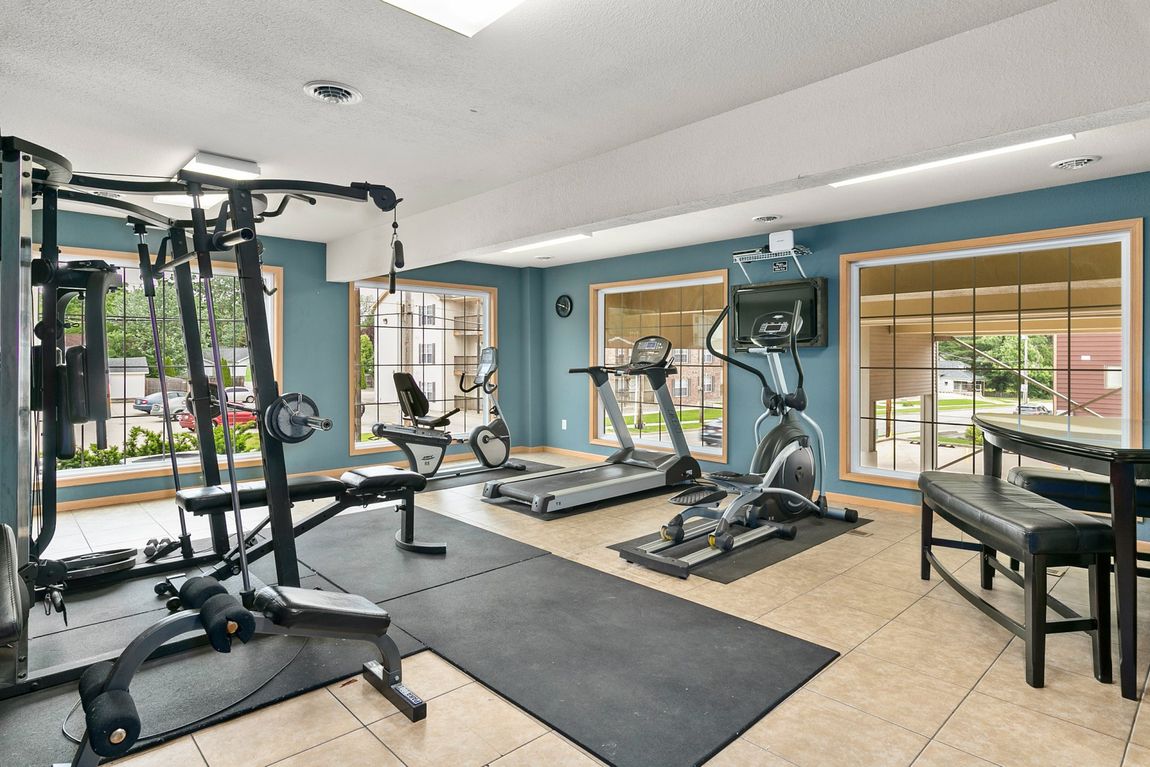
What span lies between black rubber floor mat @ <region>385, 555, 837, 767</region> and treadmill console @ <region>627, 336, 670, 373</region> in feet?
8.17

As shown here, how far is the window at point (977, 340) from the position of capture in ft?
14.4

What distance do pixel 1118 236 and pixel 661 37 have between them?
3.82m

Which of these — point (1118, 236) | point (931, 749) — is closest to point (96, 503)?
point (931, 749)

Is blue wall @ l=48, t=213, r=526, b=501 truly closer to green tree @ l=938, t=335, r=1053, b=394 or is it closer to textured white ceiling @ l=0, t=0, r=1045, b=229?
textured white ceiling @ l=0, t=0, r=1045, b=229

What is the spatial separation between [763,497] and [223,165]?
413 centimetres

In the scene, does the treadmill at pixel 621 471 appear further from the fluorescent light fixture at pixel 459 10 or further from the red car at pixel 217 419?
the fluorescent light fixture at pixel 459 10

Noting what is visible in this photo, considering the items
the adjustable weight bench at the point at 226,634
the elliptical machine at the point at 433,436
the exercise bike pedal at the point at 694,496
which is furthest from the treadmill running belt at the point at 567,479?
the adjustable weight bench at the point at 226,634

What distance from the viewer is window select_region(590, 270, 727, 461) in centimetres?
675

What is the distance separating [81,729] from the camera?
6.73 feet

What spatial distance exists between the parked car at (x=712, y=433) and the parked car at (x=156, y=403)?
488cm

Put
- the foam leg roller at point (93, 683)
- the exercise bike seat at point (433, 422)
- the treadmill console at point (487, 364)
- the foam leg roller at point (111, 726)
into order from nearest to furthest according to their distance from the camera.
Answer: the foam leg roller at point (111, 726) → the foam leg roller at point (93, 683) → the exercise bike seat at point (433, 422) → the treadmill console at point (487, 364)

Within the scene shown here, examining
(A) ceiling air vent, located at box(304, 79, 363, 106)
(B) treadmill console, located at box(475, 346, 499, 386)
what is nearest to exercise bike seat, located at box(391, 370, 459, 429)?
(B) treadmill console, located at box(475, 346, 499, 386)

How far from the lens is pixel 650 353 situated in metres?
5.86

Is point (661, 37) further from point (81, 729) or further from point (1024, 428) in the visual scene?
point (81, 729)
